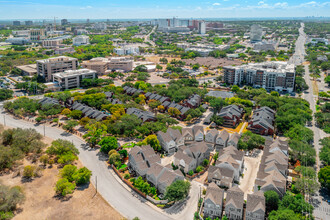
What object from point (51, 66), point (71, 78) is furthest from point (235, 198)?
point (51, 66)

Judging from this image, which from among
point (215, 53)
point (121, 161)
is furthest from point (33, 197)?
point (215, 53)

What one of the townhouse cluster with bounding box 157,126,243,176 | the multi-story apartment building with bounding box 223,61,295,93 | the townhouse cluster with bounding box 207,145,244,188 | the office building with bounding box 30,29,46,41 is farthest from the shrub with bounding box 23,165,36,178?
the office building with bounding box 30,29,46,41

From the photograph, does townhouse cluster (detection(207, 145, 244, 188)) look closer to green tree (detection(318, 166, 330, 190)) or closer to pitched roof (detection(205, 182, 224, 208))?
pitched roof (detection(205, 182, 224, 208))

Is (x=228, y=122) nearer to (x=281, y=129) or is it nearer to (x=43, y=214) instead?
(x=281, y=129)

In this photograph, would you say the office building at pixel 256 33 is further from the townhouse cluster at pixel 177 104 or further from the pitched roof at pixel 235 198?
the pitched roof at pixel 235 198

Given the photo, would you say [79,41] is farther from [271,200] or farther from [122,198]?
[271,200]

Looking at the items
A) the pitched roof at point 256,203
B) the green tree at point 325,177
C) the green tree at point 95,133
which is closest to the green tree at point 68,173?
the green tree at point 95,133
